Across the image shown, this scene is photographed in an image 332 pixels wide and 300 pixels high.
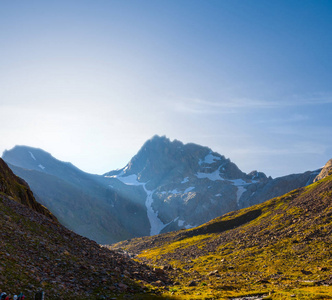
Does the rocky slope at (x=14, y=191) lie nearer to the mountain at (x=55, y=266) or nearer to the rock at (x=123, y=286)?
the mountain at (x=55, y=266)

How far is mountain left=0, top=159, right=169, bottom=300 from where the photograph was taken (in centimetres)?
2712

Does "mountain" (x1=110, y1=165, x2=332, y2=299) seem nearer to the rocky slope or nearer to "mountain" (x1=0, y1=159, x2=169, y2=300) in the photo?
"mountain" (x1=0, y1=159, x2=169, y2=300)

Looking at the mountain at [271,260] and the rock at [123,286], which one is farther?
the mountain at [271,260]

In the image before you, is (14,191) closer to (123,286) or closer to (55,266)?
(55,266)

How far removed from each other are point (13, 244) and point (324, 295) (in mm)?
38943

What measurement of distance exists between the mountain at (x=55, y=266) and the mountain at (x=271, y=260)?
8.21 meters

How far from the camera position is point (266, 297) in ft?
116

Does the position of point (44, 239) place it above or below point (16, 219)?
below

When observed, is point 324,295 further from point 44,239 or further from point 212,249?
point 212,249

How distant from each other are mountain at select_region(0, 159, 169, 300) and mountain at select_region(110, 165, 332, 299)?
821cm

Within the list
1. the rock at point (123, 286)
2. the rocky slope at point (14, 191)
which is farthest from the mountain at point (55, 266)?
the rocky slope at point (14, 191)

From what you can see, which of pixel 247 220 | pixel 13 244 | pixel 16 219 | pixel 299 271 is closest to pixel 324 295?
pixel 299 271

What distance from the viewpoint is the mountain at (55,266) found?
27.1m

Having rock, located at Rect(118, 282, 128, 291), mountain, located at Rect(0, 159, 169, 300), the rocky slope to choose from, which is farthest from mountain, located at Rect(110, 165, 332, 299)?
the rocky slope
